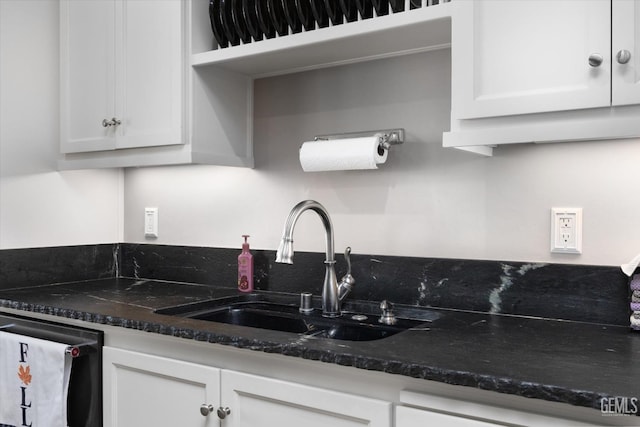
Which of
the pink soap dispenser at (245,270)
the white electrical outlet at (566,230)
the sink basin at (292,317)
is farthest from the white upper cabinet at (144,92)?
the white electrical outlet at (566,230)

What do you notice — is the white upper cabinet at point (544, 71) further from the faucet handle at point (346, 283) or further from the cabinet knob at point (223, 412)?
the cabinet knob at point (223, 412)

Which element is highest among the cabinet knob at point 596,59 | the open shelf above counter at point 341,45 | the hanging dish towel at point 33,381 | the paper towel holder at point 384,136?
the open shelf above counter at point 341,45

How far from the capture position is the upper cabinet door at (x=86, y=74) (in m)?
2.23

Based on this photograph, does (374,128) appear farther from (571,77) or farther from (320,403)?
(320,403)

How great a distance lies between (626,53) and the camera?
49.7 inches

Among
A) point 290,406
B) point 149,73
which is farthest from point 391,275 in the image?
point 149,73

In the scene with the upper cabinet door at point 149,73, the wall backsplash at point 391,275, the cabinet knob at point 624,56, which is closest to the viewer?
the cabinet knob at point 624,56

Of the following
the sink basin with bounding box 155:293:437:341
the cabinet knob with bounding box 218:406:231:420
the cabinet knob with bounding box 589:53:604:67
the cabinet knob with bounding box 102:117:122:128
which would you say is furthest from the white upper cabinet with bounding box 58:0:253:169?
the cabinet knob with bounding box 589:53:604:67

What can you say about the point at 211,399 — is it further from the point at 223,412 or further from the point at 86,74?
the point at 86,74

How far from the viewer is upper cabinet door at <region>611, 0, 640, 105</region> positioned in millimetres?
1263

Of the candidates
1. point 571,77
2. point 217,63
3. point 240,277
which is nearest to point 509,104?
point 571,77

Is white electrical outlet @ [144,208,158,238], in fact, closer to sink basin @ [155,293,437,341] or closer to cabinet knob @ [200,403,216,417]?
sink basin @ [155,293,437,341]

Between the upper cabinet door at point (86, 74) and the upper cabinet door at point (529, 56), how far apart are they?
4.56ft

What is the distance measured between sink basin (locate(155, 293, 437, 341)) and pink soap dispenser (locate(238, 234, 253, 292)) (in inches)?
3.6
